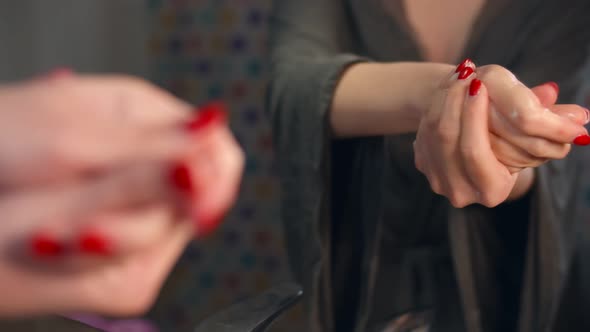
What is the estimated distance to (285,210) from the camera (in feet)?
1.32

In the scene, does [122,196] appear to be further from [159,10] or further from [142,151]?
[159,10]

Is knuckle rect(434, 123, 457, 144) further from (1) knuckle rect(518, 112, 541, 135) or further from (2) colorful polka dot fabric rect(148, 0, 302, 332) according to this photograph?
(2) colorful polka dot fabric rect(148, 0, 302, 332)

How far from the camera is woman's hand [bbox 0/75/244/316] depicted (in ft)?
0.43

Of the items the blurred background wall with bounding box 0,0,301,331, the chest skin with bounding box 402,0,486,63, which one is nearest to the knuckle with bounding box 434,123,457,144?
the chest skin with bounding box 402,0,486,63

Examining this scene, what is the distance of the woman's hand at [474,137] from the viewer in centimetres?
26

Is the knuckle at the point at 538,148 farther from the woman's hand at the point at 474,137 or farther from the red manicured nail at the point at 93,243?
the red manicured nail at the point at 93,243

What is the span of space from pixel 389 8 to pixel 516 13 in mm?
83

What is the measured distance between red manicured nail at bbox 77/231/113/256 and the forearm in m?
0.20

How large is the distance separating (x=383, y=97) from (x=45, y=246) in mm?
236

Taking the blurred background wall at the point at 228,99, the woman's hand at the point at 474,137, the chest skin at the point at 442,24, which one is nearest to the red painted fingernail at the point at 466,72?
the woman's hand at the point at 474,137

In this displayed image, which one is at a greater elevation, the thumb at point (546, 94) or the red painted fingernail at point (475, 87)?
the red painted fingernail at point (475, 87)

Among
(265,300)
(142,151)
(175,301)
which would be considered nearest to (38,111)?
(142,151)

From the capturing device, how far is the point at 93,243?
131 mm

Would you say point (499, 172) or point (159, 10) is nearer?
point (499, 172)
